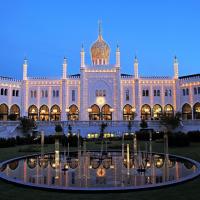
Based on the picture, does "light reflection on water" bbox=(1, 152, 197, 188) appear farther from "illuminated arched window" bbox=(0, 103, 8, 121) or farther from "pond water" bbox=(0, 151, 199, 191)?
"illuminated arched window" bbox=(0, 103, 8, 121)

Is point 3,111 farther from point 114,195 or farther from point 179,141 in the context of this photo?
point 114,195

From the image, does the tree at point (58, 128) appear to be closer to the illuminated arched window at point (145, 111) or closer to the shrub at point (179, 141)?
the shrub at point (179, 141)

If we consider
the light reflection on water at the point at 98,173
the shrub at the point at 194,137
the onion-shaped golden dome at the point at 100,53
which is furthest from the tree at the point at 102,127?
the onion-shaped golden dome at the point at 100,53

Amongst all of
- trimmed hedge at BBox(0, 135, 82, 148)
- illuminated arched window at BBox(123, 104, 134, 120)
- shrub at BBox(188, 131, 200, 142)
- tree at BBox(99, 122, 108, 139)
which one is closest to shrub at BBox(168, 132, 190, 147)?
shrub at BBox(188, 131, 200, 142)

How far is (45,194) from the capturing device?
11031 mm

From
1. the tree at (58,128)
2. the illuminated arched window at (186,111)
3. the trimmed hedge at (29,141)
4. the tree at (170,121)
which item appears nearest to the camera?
the trimmed hedge at (29,141)

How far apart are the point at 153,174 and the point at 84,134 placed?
32.2 m

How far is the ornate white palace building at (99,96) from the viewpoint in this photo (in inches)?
2442

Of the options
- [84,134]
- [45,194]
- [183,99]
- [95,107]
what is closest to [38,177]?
[45,194]

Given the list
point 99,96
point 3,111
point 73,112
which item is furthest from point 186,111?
point 3,111

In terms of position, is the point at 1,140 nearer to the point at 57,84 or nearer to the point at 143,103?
the point at 57,84

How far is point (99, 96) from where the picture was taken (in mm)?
62375

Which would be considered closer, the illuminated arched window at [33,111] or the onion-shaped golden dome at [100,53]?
the illuminated arched window at [33,111]

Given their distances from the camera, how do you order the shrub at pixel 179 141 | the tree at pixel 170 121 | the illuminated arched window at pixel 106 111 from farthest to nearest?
1. the illuminated arched window at pixel 106 111
2. the tree at pixel 170 121
3. the shrub at pixel 179 141
